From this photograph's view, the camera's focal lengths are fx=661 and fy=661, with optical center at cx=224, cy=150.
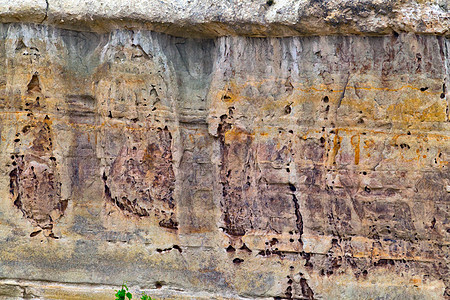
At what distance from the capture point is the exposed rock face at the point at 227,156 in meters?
5.43

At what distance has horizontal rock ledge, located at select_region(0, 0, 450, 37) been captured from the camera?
5176 mm

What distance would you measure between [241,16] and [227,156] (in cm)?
123

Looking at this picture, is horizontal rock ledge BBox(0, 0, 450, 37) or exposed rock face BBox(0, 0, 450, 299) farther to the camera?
exposed rock face BBox(0, 0, 450, 299)

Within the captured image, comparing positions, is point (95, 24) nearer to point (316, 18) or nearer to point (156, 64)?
point (156, 64)

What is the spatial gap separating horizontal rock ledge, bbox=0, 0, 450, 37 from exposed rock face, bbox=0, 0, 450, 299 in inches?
0.7

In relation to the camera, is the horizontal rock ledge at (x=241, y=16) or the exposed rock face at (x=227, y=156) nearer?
the horizontal rock ledge at (x=241, y=16)

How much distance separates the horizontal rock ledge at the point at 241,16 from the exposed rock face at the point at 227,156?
0.02 meters

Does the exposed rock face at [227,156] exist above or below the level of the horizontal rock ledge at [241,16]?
below

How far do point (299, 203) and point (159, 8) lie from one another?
2057 millimetres

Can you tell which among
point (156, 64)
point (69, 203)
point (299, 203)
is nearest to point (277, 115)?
point (299, 203)

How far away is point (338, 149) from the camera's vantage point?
559cm

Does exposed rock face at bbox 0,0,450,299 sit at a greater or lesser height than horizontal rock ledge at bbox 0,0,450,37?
lesser

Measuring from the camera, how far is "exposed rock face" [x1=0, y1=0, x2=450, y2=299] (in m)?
5.43

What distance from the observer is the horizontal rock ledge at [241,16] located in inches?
204
